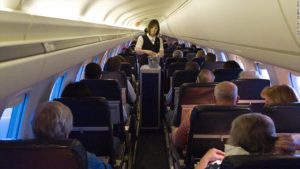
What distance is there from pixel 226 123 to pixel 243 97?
5.35 feet

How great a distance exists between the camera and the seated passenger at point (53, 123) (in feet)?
6.89

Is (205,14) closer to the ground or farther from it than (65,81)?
farther from it

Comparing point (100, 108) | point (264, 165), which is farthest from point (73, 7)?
point (264, 165)

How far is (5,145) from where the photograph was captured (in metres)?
1.62

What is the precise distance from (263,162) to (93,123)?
2.06 metres

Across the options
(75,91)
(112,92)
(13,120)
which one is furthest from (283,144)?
(13,120)

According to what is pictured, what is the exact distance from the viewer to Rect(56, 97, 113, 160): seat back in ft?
9.73

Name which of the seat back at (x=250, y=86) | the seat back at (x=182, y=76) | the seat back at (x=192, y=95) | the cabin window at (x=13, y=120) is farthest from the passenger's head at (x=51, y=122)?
the seat back at (x=182, y=76)

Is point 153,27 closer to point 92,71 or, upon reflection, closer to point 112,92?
point 92,71

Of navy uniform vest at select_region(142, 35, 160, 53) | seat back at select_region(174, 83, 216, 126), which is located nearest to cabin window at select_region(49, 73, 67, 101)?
seat back at select_region(174, 83, 216, 126)

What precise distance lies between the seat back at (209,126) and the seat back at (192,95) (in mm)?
676

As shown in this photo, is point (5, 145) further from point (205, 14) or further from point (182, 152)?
point (205, 14)

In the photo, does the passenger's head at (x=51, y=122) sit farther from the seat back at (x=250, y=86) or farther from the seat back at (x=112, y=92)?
the seat back at (x=250, y=86)

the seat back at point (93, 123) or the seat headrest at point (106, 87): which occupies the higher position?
the seat headrest at point (106, 87)
